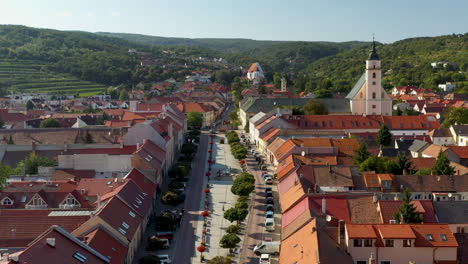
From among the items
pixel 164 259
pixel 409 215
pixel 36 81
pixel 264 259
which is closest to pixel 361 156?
pixel 409 215

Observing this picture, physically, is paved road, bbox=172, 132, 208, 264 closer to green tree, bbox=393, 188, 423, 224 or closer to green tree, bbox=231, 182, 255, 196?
green tree, bbox=231, 182, 255, 196

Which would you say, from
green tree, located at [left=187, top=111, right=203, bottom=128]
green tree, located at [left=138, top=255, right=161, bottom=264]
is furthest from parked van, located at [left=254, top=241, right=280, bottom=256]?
green tree, located at [left=187, top=111, right=203, bottom=128]

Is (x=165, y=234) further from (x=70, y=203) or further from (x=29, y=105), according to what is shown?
(x=29, y=105)

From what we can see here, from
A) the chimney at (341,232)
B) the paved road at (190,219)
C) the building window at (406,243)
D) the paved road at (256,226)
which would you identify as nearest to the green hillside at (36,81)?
the paved road at (190,219)

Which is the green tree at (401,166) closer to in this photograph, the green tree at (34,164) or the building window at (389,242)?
the building window at (389,242)

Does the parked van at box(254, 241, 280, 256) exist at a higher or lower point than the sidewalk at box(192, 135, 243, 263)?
higher

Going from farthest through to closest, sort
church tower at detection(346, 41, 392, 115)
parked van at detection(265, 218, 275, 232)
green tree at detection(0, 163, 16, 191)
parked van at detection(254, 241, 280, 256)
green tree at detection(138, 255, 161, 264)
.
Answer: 1. church tower at detection(346, 41, 392, 115)
2. green tree at detection(0, 163, 16, 191)
3. parked van at detection(265, 218, 275, 232)
4. parked van at detection(254, 241, 280, 256)
5. green tree at detection(138, 255, 161, 264)

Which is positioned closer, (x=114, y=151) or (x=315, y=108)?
(x=114, y=151)
